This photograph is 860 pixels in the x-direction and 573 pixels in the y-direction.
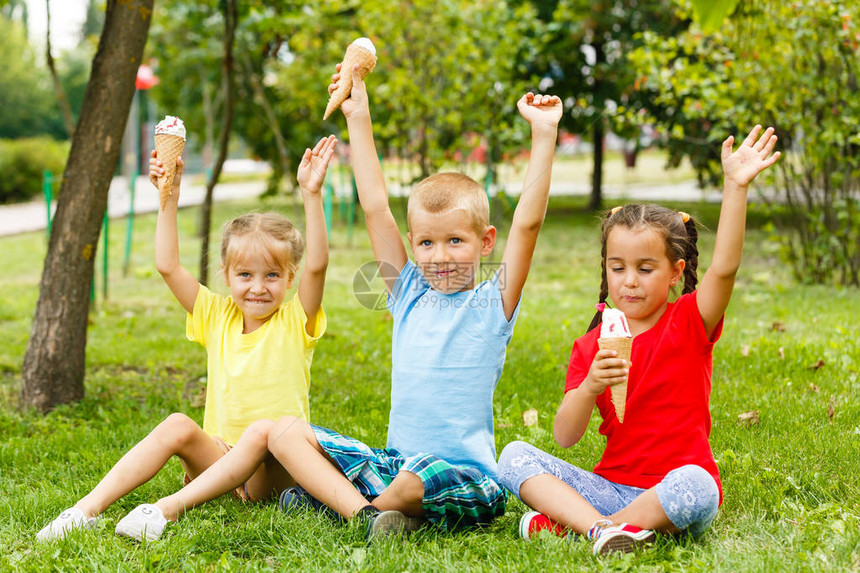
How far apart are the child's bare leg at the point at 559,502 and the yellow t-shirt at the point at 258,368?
2.96 ft

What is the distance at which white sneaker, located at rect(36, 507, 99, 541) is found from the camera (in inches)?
105

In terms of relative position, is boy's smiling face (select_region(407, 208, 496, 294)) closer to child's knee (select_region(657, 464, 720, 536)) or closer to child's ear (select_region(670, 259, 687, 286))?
child's ear (select_region(670, 259, 687, 286))

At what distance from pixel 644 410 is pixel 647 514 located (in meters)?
0.33

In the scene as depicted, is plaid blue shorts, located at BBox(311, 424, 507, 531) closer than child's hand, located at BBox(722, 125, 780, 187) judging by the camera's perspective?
No

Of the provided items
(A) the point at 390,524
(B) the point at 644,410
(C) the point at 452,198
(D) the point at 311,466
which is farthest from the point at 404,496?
(C) the point at 452,198

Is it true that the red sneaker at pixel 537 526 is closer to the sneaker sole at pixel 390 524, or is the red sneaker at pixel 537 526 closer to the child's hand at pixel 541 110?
the sneaker sole at pixel 390 524

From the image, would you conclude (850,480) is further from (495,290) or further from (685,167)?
(685,167)

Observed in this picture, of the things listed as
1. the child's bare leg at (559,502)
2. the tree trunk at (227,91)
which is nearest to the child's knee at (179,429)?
the child's bare leg at (559,502)

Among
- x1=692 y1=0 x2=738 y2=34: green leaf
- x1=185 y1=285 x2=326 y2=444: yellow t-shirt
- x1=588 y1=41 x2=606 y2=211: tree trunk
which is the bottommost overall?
x1=185 y1=285 x2=326 y2=444: yellow t-shirt

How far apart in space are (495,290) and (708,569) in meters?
1.01

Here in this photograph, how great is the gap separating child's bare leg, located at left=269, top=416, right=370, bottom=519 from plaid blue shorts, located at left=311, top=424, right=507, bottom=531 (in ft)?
0.11


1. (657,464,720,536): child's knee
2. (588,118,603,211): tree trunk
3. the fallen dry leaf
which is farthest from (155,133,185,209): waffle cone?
(588,118,603,211): tree trunk

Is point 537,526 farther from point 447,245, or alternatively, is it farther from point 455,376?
point 447,245

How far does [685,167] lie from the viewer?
→ 113 ft
